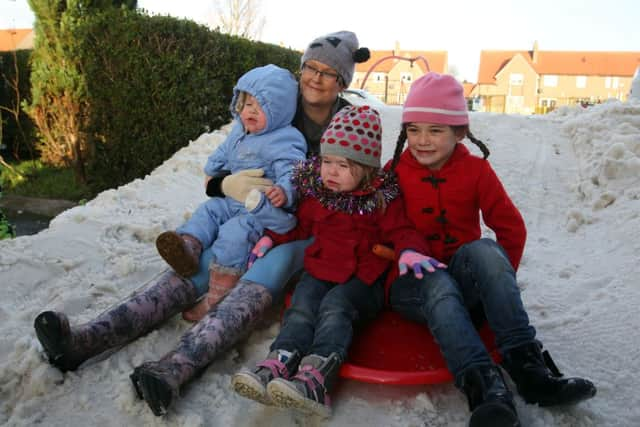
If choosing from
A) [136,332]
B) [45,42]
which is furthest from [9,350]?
[45,42]

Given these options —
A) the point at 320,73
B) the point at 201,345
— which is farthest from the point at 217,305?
the point at 320,73

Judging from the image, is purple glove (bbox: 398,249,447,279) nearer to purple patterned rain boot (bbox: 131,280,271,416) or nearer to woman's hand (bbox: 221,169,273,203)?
purple patterned rain boot (bbox: 131,280,271,416)

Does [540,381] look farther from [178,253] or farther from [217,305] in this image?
[178,253]

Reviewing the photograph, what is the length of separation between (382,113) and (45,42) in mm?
4246

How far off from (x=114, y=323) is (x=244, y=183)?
0.86 m

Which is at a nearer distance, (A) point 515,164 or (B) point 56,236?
(B) point 56,236

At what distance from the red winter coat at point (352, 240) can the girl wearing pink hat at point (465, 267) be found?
107 mm

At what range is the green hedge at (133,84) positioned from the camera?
5.44 metres

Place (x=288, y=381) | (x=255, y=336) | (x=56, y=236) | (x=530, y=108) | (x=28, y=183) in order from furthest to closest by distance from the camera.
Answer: (x=530, y=108), (x=28, y=183), (x=56, y=236), (x=255, y=336), (x=288, y=381)

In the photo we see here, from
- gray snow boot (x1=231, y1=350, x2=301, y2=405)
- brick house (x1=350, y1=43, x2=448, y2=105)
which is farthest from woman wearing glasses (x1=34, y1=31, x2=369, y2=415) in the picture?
brick house (x1=350, y1=43, x2=448, y2=105)

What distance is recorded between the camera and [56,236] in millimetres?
3377

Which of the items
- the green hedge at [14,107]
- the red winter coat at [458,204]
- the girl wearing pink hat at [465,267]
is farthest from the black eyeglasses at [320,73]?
the green hedge at [14,107]

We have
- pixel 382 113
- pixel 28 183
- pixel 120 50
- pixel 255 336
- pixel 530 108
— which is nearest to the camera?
pixel 255 336

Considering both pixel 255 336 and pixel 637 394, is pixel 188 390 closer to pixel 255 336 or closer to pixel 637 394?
pixel 255 336
